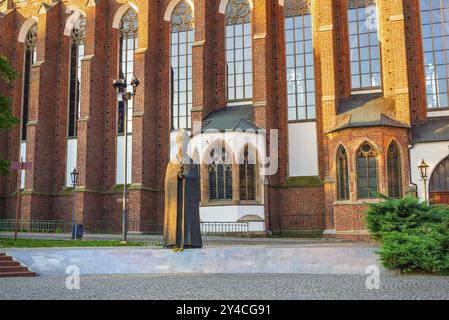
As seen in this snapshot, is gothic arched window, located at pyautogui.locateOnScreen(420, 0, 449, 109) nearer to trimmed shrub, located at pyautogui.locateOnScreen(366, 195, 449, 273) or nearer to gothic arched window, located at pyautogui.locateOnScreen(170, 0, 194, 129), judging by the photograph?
gothic arched window, located at pyautogui.locateOnScreen(170, 0, 194, 129)

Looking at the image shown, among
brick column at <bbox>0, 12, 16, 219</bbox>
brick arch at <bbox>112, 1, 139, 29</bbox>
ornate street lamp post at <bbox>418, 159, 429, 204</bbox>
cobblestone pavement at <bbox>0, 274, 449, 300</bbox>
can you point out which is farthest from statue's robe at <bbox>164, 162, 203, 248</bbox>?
brick column at <bbox>0, 12, 16, 219</bbox>

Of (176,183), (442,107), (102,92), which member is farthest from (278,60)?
(176,183)

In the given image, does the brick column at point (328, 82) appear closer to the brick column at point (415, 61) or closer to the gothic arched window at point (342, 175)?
the gothic arched window at point (342, 175)

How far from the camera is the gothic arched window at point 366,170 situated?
23.7 m

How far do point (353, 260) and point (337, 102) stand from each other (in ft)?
50.9

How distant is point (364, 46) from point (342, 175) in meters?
7.93

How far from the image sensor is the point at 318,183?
27.1 m

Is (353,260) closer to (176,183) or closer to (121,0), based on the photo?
(176,183)

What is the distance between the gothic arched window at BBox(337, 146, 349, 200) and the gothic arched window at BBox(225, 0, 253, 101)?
726 centimetres

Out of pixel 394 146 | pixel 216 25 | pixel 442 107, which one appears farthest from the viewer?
pixel 216 25

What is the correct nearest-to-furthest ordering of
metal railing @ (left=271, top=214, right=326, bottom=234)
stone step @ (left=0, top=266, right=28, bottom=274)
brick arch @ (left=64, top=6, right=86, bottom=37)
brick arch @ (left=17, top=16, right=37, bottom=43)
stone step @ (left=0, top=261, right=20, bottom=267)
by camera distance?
stone step @ (left=0, top=266, right=28, bottom=274) < stone step @ (left=0, top=261, right=20, bottom=267) < metal railing @ (left=271, top=214, right=326, bottom=234) < brick arch @ (left=64, top=6, right=86, bottom=37) < brick arch @ (left=17, top=16, right=37, bottom=43)

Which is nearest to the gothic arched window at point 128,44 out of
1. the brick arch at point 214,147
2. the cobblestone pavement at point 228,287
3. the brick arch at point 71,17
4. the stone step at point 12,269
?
the brick arch at point 71,17

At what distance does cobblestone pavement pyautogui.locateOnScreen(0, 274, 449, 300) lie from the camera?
8.66 metres

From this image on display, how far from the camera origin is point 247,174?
86.6 ft
